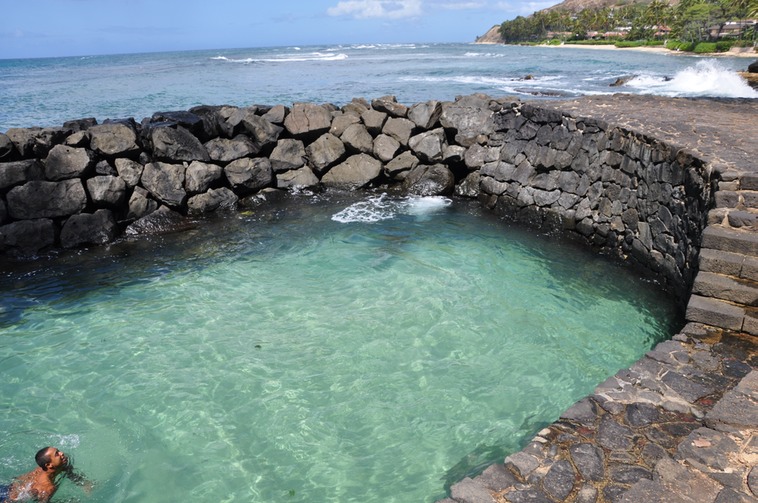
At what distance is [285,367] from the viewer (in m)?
6.71

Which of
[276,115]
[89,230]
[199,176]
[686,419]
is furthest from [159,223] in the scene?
[686,419]

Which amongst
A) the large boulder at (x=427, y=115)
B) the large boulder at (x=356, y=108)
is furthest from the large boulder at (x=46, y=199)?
the large boulder at (x=427, y=115)

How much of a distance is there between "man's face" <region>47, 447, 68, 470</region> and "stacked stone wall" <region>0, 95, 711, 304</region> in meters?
6.74

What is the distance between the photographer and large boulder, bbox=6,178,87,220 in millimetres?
10484

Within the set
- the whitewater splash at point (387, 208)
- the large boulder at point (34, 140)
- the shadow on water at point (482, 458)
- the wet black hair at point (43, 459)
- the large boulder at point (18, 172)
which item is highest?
the large boulder at point (34, 140)

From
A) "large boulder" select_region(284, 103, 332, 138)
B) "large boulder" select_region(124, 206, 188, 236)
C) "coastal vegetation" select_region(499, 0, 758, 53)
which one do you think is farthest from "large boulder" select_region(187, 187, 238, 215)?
"coastal vegetation" select_region(499, 0, 758, 53)

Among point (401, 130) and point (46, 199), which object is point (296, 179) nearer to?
point (401, 130)

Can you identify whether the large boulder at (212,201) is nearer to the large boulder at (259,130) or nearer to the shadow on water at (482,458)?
the large boulder at (259,130)

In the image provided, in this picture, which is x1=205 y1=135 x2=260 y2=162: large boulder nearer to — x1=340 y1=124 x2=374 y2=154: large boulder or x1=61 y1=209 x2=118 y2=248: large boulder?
x1=340 y1=124 x2=374 y2=154: large boulder

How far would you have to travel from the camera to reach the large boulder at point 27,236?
10195 millimetres

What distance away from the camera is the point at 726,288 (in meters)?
5.93

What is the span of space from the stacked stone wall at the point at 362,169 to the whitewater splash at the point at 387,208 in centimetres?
46

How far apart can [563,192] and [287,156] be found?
671cm

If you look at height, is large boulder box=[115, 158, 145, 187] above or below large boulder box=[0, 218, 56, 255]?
above
